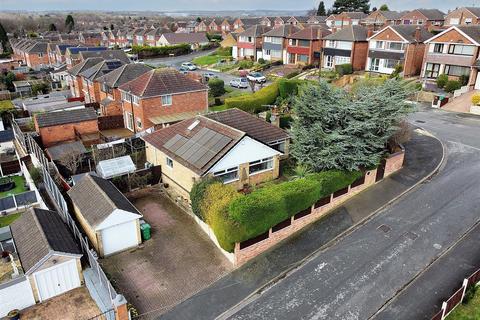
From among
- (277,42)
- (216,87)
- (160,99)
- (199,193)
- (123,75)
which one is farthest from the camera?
(277,42)

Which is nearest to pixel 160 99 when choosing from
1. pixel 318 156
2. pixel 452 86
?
pixel 318 156

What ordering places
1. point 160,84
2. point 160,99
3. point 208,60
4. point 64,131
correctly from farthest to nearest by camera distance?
1. point 208,60
2. point 160,84
3. point 160,99
4. point 64,131

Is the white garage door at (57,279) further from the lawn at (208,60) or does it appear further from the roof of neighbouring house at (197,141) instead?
the lawn at (208,60)

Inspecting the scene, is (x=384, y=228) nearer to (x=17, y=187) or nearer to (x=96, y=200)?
(x=96, y=200)

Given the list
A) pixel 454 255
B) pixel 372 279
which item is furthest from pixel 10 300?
pixel 454 255

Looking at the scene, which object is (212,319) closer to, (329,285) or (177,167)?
(329,285)

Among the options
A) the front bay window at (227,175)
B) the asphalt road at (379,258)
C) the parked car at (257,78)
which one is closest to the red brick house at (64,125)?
the front bay window at (227,175)

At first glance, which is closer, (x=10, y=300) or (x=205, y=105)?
(x=10, y=300)
